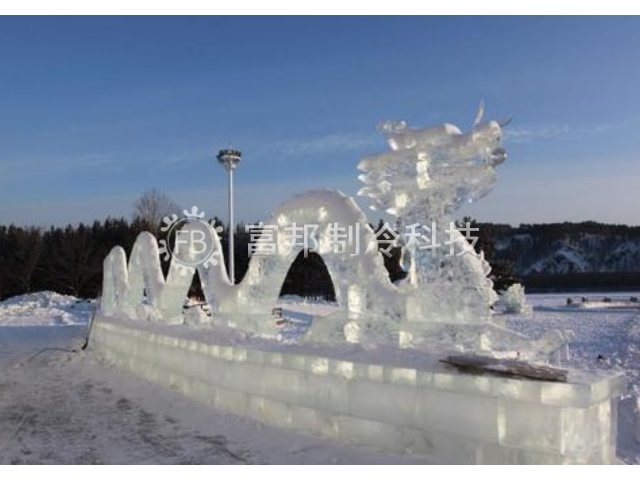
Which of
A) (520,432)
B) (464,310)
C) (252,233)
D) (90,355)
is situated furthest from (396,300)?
(90,355)

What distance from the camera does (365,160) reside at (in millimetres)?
6004

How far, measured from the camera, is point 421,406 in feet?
14.6

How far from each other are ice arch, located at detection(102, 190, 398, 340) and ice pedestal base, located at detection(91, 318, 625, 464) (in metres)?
0.70

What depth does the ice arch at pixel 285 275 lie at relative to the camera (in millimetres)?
5695

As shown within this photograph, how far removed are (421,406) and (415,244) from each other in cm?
170

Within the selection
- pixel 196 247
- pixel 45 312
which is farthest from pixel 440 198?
pixel 45 312

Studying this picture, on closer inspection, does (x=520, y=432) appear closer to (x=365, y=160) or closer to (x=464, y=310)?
(x=464, y=310)

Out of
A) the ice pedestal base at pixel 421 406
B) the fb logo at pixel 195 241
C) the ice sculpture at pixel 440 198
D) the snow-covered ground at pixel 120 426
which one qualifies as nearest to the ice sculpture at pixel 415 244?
the ice sculpture at pixel 440 198

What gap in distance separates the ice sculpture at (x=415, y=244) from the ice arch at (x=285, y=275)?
0.01 m

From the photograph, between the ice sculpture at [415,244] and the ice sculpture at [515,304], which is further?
the ice sculpture at [515,304]

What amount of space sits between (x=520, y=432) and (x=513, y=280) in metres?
37.0

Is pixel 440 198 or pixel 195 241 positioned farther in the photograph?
pixel 195 241

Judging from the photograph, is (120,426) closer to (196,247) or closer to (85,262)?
(196,247)

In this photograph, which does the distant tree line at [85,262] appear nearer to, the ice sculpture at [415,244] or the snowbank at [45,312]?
the snowbank at [45,312]
